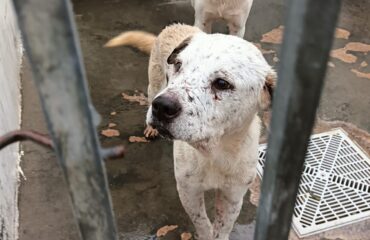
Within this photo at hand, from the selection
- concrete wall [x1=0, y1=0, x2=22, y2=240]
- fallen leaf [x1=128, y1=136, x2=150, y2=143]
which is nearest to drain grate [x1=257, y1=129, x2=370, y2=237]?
fallen leaf [x1=128, y1=136, x2=150, y2=143]

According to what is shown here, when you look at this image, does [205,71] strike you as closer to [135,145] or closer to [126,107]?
[135,145]

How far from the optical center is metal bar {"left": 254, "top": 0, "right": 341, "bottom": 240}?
0.68 m

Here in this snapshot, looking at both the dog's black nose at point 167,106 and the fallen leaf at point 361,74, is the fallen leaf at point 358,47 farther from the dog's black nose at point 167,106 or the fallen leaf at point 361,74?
the dog's black nose at point 167,106

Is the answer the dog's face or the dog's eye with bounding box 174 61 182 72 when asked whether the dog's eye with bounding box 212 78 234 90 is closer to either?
the dog's face

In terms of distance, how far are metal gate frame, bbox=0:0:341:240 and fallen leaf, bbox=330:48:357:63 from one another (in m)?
3.83

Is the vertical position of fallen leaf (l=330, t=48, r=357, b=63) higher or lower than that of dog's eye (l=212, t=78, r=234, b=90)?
lower

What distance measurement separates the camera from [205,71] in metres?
2.10

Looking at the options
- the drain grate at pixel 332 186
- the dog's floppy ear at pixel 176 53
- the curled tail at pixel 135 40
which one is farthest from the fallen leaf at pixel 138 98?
the dog's floppy ear at pixel 176 53

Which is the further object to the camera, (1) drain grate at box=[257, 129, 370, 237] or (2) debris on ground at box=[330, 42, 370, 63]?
(2) debris on ground at box=[330, 42, 370, 63]

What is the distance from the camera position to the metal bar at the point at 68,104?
2.22 feet

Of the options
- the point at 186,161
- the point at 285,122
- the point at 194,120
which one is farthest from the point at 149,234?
the point at 285,122

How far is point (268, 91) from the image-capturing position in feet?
7.15

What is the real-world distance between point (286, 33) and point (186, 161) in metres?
1.77

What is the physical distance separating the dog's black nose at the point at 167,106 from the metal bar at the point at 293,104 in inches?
41.3
